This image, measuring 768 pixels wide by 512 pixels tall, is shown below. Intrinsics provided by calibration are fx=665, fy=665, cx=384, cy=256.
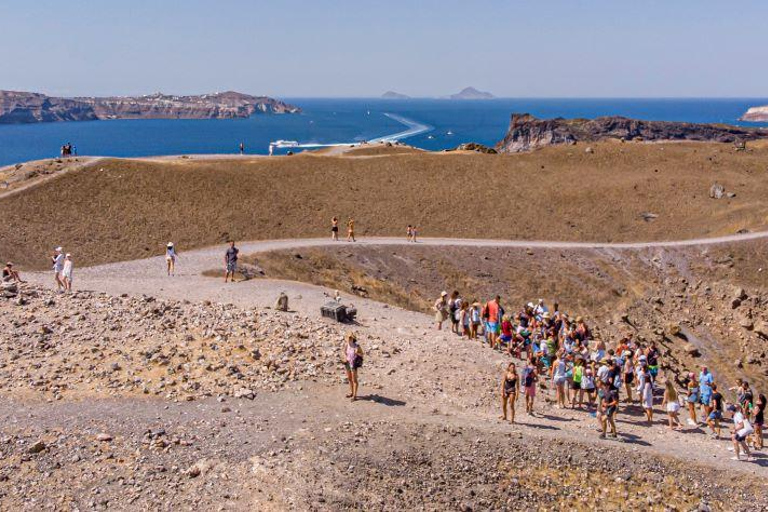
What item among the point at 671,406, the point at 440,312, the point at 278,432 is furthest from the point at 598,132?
the point at 278,432

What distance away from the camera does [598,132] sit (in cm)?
12481

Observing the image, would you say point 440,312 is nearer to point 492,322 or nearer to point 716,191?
point 492,322

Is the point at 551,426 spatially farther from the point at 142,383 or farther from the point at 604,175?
the point at 604,175

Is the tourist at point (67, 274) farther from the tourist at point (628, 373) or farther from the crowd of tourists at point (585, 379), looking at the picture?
the tourist at point (628, 373)

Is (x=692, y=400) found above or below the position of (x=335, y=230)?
below

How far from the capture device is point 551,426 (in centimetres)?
1972

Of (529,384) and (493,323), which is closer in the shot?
(529,384)

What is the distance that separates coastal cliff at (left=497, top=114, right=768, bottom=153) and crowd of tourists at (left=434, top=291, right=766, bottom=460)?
311 feet

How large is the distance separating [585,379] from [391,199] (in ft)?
107

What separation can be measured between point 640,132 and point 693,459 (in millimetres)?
122493

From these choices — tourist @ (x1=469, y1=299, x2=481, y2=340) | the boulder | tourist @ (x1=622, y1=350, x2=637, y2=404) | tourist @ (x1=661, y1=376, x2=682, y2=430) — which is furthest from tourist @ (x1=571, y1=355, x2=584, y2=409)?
the boulder

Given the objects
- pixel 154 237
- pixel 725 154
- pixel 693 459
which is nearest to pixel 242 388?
pixel 693 459

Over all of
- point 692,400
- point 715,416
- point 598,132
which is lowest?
point 715,416

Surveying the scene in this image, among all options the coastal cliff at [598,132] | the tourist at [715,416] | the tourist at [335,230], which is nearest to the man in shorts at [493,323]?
the tourist at [715,416]
